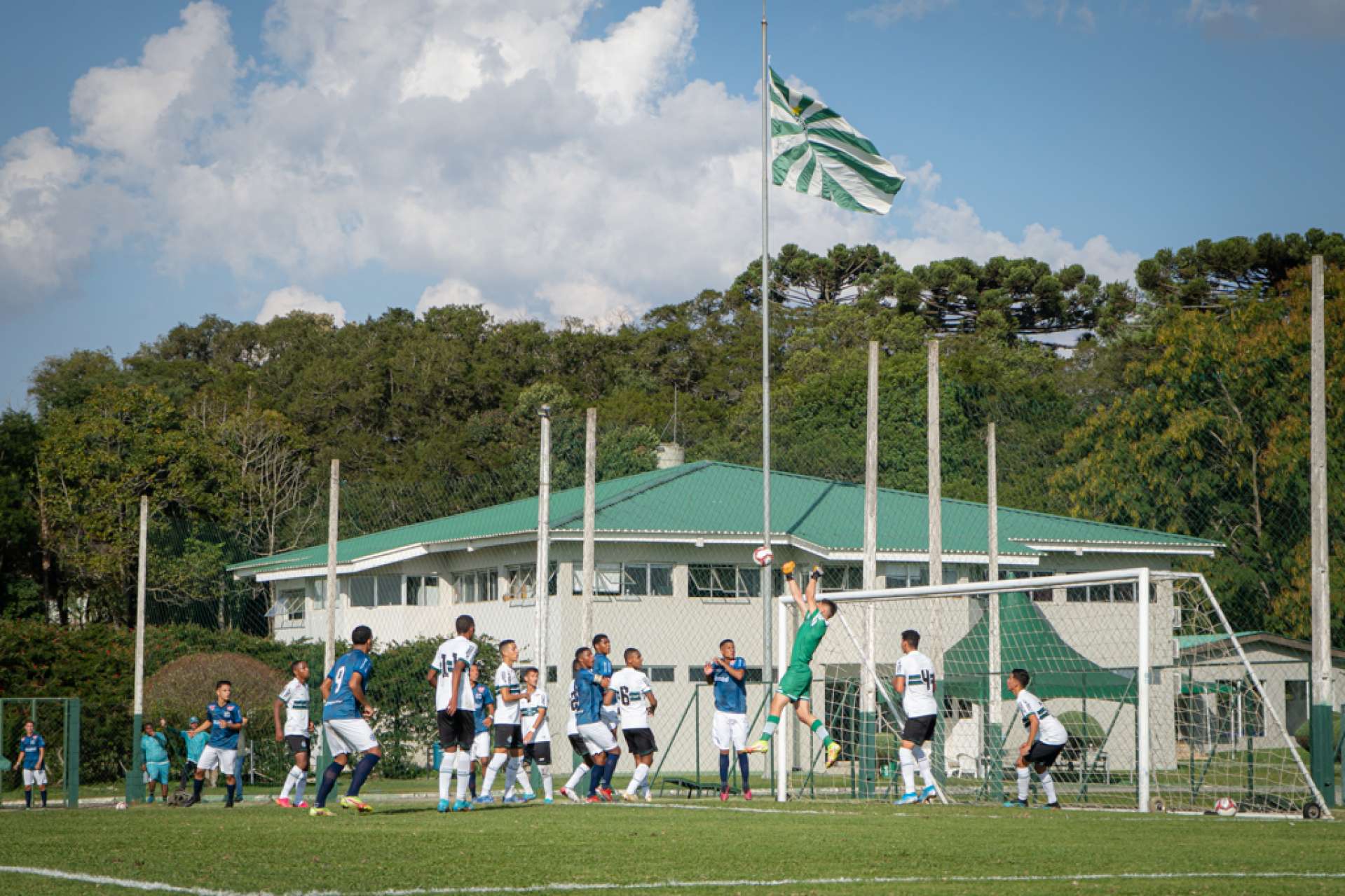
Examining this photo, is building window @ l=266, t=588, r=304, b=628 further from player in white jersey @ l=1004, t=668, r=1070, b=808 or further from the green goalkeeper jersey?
player in white jersey @ l=1004, t=668, r=1070, b=808

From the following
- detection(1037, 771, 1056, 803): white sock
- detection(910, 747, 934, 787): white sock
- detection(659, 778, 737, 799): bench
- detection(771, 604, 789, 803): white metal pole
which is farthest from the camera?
detection(659, 778, 737, 799): bench

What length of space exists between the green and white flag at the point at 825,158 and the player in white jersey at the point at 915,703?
11.1m

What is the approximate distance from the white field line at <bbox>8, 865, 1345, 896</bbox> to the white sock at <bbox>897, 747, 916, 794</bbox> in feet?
23.6

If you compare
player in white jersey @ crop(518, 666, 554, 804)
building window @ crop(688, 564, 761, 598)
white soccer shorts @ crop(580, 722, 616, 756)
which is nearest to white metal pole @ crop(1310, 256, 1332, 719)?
white soccer shorts @ crop(580, 722, 616, 756)

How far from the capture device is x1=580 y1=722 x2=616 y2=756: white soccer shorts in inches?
696

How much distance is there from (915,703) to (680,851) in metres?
6.49

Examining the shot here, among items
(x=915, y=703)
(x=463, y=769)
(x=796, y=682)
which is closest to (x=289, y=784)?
(x=463, y=769)

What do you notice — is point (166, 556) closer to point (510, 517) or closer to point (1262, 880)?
point (510, 517)

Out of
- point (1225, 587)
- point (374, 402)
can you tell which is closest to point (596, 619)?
point (1225, 587)

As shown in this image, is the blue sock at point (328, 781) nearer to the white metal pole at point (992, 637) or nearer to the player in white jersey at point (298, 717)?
the player in white jersey at point (298, 717)

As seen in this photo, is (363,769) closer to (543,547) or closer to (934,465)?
(543,547)

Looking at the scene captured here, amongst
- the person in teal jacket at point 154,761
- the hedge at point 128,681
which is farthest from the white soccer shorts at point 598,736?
the hedge at point 128,681

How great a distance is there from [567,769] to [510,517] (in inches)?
348

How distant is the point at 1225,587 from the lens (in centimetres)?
4466
